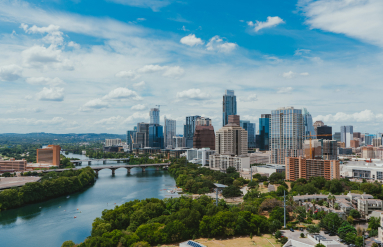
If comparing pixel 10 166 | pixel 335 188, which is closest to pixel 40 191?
pixel 10 166

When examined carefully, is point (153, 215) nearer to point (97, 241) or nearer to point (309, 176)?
point (97, 241)

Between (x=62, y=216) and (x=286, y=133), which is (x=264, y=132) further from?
(x=62, y=216)

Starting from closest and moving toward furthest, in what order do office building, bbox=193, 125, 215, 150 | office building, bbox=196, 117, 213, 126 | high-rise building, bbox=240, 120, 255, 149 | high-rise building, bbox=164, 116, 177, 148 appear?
office building, bbox=193, 125, 215, 150 → office building, bbox=196, 117, 213, 126 → high-rise building, bbox=240, 120, 255, 149 → high-rise building, bbox=164, 116, 177, 148

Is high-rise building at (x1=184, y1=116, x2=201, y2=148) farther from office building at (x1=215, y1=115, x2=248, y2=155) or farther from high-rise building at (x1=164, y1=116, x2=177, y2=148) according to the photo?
office building at (x1=215, y1=115, x2=248, y2=155)

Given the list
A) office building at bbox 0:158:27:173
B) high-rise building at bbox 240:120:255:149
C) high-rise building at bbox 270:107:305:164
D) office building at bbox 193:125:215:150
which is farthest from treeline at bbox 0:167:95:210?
high-rise building at bbox 240:120:255:149


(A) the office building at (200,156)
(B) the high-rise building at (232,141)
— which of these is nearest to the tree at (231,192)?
(B) the high-rise building at (232,141)

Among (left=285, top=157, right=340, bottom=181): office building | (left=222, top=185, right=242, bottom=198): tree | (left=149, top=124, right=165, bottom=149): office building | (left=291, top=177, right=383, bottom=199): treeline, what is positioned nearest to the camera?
(left=291, top=177, right=383, bottom=199): treeline

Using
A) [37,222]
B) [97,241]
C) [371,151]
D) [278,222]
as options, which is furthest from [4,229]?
[371,151]
